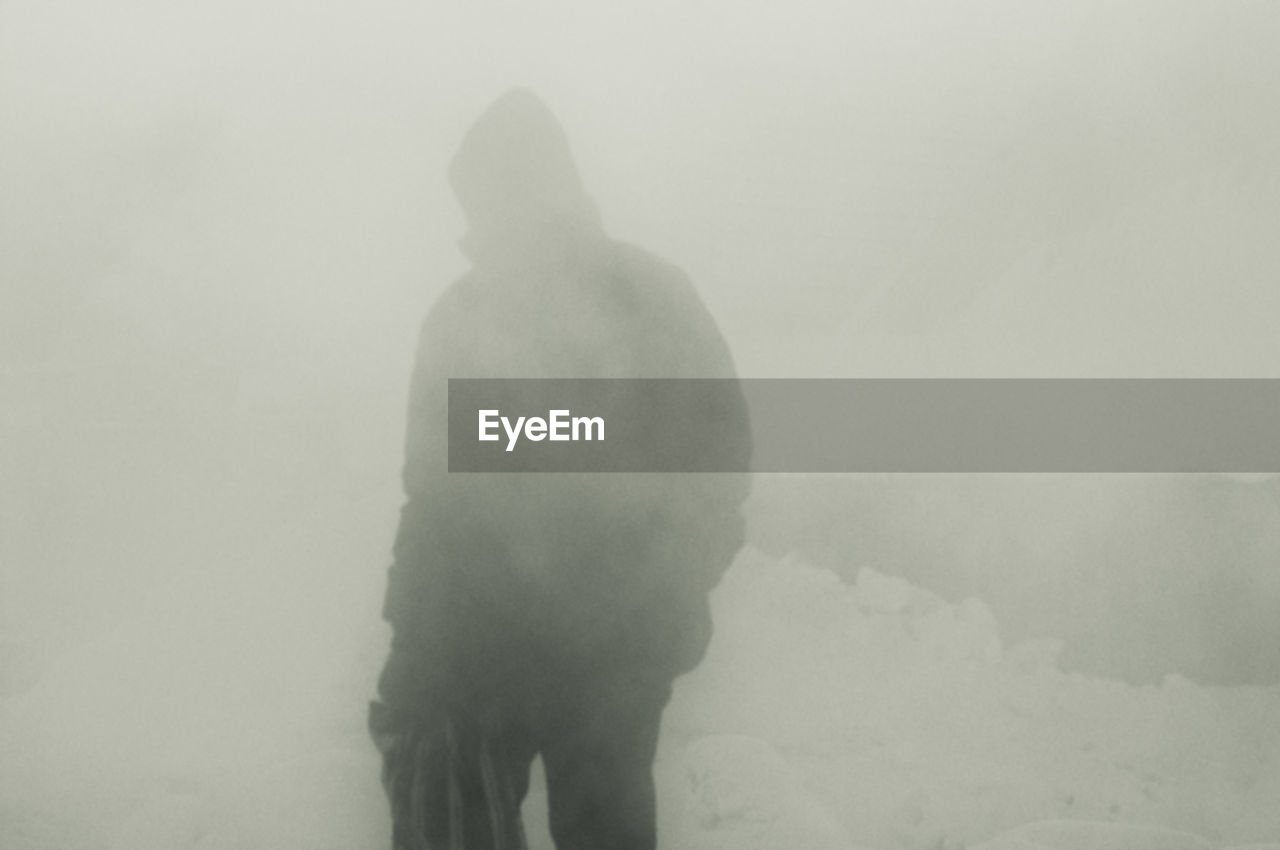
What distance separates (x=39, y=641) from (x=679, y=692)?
38.6 inches

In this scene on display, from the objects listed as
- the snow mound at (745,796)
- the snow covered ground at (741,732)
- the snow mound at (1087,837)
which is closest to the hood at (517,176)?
the snow covered ground at (741,732)

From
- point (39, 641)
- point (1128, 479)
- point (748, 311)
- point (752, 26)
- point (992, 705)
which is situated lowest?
point (992, 705)

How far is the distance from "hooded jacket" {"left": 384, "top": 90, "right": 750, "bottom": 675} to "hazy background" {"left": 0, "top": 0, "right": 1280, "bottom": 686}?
0.05 meters

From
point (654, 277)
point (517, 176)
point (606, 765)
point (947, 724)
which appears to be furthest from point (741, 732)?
point (517, 176)

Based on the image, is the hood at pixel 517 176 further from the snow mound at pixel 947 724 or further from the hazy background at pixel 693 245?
the snow mound at pixel 947 724

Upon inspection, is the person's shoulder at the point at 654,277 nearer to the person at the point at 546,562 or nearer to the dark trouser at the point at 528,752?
the person at the point at 546,562

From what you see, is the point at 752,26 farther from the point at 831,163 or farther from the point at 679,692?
the point at 679,692

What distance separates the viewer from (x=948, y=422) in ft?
5.51

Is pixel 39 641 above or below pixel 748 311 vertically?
below

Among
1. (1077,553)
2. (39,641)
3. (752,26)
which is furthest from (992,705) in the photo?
(39,641)

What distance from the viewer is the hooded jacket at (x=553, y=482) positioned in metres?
1.63

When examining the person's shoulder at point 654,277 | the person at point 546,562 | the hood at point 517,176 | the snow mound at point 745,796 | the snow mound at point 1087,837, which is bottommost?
the snow mound at point 1087,837

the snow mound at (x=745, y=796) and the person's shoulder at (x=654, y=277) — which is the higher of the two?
the person's shoulder at (x=654, y=277)

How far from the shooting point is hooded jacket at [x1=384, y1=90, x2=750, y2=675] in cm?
163
